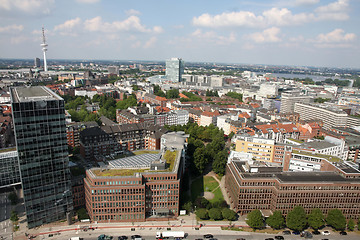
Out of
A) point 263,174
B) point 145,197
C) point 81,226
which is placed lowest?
point 81,226

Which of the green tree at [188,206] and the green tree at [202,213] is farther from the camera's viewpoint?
the green tree at [188,206]

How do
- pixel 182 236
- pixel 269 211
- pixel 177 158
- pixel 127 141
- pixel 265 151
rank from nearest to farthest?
1. pixel 182 236
2. pixel 269 211
3. pixel 177 158
4. pixel 265 151
5. pixel 127 141

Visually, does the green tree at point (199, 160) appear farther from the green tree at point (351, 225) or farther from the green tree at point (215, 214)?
the green tree at point (351, 225)

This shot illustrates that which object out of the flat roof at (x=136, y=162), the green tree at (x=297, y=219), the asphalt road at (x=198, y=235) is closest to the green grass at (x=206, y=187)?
the asphalt road at (x=198, y=235)

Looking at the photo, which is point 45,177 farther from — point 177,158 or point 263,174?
point 263,174

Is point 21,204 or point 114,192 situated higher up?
point 114,192

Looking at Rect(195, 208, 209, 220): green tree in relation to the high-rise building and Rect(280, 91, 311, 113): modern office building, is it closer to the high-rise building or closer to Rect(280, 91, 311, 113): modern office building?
the high-rise building

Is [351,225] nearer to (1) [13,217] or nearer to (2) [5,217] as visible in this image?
(1) [13,217]

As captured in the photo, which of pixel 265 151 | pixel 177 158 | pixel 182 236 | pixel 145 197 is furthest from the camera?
pixel 265 151

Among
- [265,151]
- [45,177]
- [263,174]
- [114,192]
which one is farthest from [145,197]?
[265,151]
